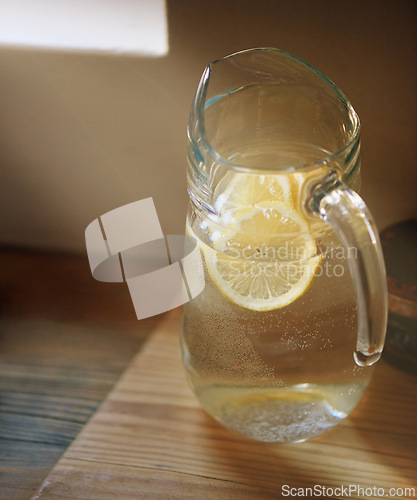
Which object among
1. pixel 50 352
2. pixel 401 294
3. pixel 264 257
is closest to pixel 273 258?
pixel 264 257

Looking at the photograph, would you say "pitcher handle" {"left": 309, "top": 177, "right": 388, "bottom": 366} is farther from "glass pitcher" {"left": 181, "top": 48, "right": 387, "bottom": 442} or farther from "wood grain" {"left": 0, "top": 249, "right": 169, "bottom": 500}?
"wood grain" {"left": 0, "top": 249, "right": 169, "bottom": 500}

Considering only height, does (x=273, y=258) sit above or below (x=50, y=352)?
above

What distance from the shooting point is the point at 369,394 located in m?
0.50

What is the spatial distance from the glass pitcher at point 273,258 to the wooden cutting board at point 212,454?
0.03m

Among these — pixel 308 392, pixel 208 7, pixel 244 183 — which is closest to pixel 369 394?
pixel 308 392

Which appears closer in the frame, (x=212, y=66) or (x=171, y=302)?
(x=212, y=66)

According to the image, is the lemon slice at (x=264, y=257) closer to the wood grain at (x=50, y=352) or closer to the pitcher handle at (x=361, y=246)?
the pitcher handle at (x=361, y=246)

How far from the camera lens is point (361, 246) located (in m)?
0.32

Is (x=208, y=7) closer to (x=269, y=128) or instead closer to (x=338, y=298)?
(x=269, y=128)

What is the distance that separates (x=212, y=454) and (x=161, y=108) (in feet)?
0.97

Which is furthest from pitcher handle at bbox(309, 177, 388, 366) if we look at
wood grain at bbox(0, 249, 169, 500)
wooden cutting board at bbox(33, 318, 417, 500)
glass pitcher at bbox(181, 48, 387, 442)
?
wood grain at bbox(0, 249, 169, 500)

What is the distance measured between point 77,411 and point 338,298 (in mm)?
247

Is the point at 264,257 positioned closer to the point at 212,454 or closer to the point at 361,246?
the point at 361,246

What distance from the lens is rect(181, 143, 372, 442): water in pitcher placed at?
1.24 ft
